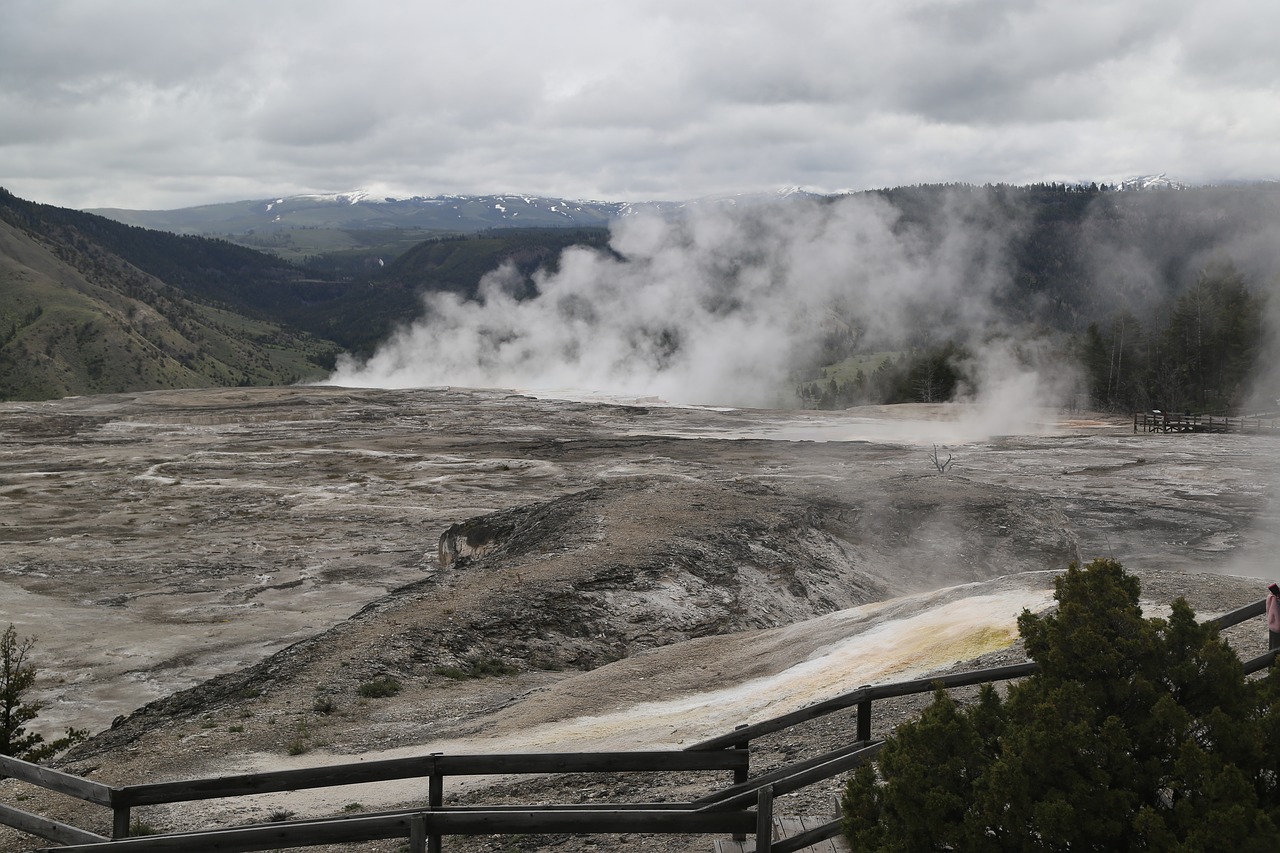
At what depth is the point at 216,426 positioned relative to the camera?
2854 inches

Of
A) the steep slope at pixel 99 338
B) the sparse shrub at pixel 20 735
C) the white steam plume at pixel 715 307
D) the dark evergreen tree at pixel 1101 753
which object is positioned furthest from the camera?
the steep slope at pixel 99 338

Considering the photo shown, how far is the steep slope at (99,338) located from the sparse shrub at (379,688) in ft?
427

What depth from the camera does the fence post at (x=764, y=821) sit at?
562cm

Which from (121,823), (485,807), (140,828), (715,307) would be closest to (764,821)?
(485,807)

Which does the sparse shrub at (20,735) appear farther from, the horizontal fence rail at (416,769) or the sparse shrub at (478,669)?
the horizontal fence rail at (416,769)

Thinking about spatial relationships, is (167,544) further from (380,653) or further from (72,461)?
(72,461)

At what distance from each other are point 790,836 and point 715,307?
4577 inches

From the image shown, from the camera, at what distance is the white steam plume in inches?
4547

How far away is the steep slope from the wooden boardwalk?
140 metres

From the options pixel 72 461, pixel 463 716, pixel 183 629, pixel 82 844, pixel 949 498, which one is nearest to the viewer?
pixel 82 844

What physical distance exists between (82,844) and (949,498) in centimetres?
2329

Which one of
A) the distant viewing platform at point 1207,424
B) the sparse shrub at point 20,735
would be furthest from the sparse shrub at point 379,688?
the distant viewing platform at point 1207,424

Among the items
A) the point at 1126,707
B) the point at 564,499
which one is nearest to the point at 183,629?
the point at 564,499

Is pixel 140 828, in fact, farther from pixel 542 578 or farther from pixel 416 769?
pixel 542 578
